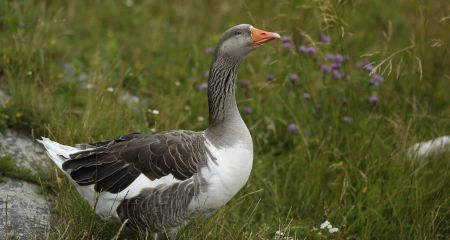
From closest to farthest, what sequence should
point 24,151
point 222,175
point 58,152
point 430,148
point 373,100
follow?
1. point 222,175
2. point 58,152
3. point 24,151
4. point 430,148
5. point 373,100

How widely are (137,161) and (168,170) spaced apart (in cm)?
21

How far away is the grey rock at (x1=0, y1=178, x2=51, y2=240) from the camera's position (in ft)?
12.4

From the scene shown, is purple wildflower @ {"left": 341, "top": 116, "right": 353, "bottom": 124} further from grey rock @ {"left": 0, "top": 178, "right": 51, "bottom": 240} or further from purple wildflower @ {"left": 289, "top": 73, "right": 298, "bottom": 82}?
grey rock @ {"left": 0, "top": 178, "right": 51, "bottom": 240}

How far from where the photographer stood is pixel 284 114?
5.70 metres

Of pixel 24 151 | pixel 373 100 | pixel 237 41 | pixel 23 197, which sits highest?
pixel 237 41

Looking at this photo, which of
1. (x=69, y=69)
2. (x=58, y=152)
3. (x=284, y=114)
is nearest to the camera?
(x=58, y=152)

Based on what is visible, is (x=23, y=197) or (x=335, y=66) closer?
(x=23, y=197)

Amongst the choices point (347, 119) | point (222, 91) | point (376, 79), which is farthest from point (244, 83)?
point (222, 91)

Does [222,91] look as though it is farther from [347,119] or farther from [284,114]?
[284,114]

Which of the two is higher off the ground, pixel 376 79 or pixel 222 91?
pixel 222 91

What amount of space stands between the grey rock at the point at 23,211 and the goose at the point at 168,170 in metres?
0.37

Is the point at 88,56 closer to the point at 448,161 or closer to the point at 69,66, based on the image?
the point at 69,66

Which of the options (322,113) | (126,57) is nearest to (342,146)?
(322,113)

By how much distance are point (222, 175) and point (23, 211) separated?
137cm
